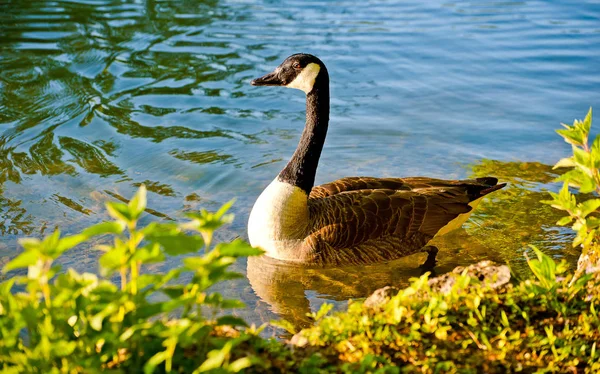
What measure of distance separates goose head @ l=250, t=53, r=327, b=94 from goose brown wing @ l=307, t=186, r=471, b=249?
1.22 metres

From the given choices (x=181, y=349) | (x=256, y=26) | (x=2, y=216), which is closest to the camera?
(x=181, y=349)

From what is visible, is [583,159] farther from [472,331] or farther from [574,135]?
[472,331]

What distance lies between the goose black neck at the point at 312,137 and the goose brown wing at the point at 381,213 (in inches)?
14.1

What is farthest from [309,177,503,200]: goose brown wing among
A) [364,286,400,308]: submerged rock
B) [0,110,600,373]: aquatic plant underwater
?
[364,286,400,308]: submerged rock

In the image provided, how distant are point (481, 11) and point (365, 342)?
13.6 m

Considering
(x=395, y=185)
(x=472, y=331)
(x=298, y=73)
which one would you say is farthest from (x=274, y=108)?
(x=472, y=331)

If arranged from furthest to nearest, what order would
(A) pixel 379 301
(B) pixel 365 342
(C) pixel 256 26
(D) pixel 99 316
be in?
(C) pixel 256 26 < (A) pixel 379 301 < (B) pixel 365 342 < (D) pixel 99 316

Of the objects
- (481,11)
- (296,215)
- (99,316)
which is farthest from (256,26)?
(99,316)

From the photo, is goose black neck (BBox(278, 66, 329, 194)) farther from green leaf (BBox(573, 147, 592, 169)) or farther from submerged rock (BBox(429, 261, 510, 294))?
green leaf (BBox(573, 147, 592, 169))

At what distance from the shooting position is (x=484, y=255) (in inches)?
300

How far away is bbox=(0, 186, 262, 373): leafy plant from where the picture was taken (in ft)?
10.5

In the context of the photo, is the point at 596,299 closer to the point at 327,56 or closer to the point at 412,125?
the point at 412,125

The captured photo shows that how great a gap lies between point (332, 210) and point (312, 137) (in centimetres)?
80

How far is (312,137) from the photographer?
7.63 m
